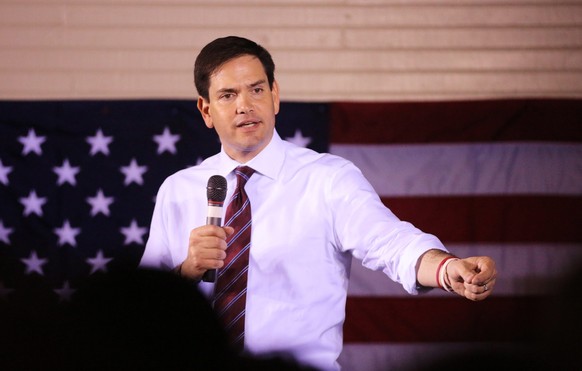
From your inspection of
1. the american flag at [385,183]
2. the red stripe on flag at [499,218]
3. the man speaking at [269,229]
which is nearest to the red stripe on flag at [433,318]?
the american flag at [385,183]

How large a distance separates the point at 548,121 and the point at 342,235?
1745 mm

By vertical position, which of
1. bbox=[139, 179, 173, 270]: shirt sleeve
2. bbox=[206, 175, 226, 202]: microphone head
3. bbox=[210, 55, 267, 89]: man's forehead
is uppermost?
bbox=[210, 55, 267, 89]: man's forehead

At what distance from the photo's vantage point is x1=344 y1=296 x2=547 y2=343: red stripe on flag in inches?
139

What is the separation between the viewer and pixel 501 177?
142 inches

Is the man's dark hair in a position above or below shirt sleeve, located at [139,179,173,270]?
above

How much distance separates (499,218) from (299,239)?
1.50 m

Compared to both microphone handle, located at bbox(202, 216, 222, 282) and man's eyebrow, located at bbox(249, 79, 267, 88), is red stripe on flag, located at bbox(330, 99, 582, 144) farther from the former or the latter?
microphone handle, located at bbox(202, 216, 222, 282)

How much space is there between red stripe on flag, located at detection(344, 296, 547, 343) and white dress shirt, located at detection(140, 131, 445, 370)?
116 cm

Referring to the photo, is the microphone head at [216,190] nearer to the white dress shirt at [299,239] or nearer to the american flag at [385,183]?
the white dress shirt at [299,239]

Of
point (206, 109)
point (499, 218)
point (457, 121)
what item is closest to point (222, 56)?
point (206, 109)

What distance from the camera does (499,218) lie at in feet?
Result: 11.8

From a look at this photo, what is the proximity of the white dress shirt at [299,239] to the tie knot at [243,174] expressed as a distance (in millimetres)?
22

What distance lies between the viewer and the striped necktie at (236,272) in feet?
7.90

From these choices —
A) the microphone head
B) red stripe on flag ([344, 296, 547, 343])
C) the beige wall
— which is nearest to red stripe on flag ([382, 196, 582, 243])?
red stripe on flag ([344, 296, 547, 343])
